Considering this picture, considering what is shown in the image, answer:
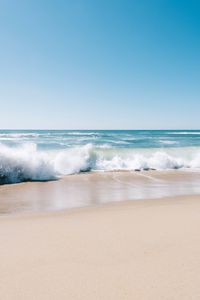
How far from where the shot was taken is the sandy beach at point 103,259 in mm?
2143

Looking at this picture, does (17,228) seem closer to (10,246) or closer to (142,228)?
(10,246)

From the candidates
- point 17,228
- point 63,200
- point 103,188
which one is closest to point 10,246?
point 17,228

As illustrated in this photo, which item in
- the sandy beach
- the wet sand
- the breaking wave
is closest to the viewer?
the sandy beach

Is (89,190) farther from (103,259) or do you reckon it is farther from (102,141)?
(102,141)

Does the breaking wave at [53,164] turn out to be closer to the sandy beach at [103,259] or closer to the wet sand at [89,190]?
the wet sand at [89,190]

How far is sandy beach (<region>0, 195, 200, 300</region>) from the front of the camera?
214cm

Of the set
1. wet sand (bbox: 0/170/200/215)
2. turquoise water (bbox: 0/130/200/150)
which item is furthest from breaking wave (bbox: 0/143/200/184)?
turquoise water (bbox: 0/130/200/150)

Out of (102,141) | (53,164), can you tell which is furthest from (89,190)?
(102,141)

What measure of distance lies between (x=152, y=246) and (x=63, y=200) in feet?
13.3

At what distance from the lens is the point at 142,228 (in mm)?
3658

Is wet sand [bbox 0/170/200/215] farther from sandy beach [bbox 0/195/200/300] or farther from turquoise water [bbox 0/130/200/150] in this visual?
turquoise water [bbox 0/130/200/150]

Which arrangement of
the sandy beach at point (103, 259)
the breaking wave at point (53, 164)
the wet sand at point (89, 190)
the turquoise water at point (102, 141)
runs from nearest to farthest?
1. the sandy beach at point (103, 259)
2. the wet sand at point (89, 190)
3. the breaking wave at point (53, 164)
4. the turquoise water at point (102, 141)

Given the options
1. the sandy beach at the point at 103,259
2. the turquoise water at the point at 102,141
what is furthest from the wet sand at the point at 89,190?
the turquoise water at the point at 102,141

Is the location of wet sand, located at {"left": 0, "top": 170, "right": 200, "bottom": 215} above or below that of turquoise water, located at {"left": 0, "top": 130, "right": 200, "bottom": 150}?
below
